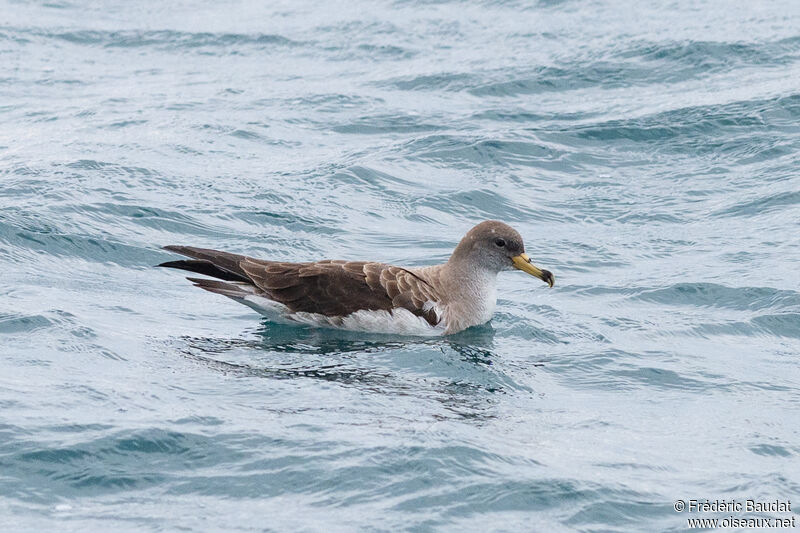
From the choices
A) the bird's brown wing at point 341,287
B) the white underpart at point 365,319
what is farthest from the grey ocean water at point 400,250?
the bird's brown wing at point 341,287

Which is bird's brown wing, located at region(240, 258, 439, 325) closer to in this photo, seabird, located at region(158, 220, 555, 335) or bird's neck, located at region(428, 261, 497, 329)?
seabird, located at region(158, 220, 555, 335)

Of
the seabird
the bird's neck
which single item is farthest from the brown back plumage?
the bird's neck

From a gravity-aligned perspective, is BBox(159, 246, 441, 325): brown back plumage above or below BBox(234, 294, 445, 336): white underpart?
above

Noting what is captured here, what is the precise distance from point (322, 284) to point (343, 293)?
218mm

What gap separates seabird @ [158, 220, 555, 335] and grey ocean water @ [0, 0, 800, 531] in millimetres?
209

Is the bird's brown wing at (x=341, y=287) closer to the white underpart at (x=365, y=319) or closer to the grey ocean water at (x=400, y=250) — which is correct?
the white underpart at (x=365, y=319)

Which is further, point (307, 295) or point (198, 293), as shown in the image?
point (198, 293)

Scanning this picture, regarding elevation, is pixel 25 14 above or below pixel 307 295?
above

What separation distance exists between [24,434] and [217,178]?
26.2 ft

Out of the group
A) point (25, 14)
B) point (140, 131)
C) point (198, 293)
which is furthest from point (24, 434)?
point (25, 14)

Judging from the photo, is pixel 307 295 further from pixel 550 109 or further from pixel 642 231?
pixel 550 109

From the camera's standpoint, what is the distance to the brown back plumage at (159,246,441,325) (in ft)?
36.7

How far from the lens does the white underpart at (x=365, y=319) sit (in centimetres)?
1119

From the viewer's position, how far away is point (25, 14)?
79.4 ft
